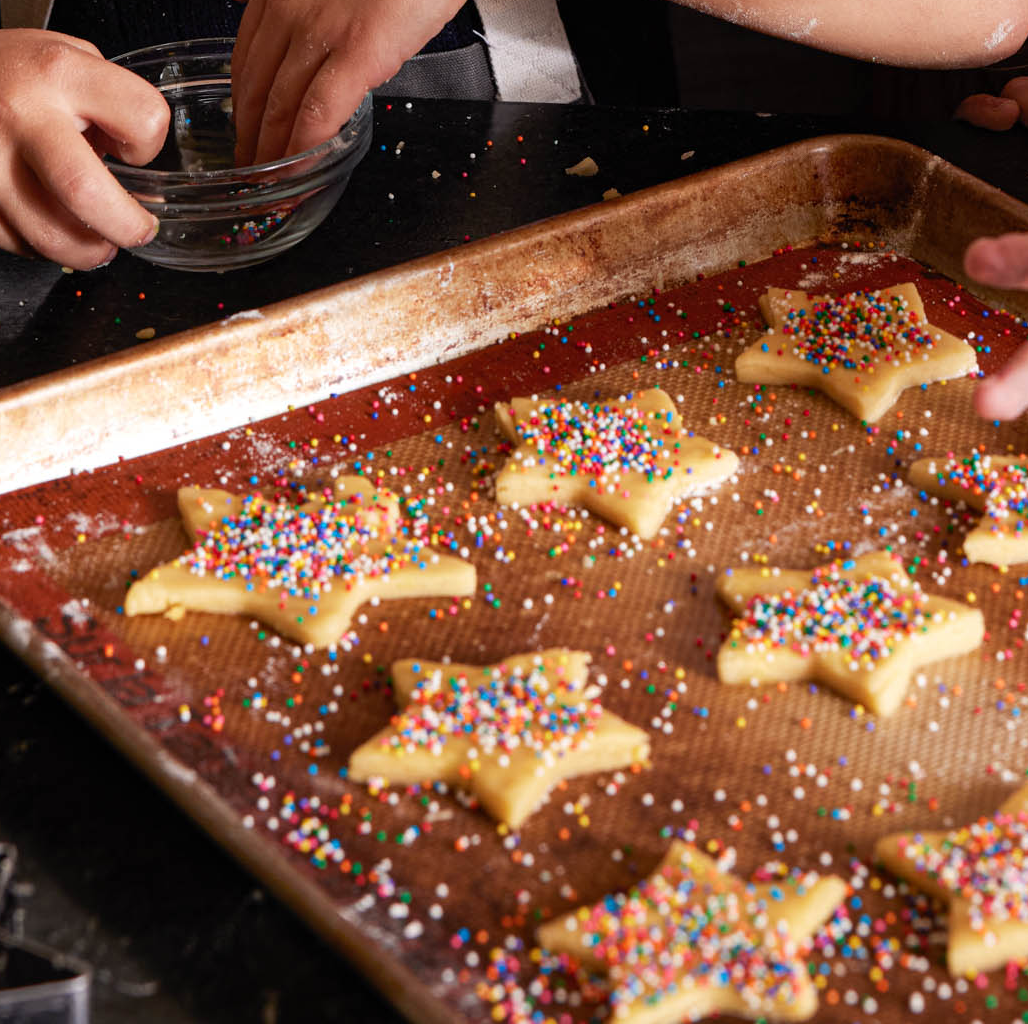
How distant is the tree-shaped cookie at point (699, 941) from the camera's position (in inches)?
37.4

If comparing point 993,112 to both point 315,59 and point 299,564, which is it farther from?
point 299,564

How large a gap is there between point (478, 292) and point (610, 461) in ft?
1.13

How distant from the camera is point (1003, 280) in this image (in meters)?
1.33

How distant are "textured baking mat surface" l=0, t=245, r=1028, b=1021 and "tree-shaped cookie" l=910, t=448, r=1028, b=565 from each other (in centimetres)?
2

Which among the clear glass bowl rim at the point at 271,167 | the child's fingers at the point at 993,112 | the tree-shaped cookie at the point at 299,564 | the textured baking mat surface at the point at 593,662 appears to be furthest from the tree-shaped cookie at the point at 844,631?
the child's fingers at the point at 993,112

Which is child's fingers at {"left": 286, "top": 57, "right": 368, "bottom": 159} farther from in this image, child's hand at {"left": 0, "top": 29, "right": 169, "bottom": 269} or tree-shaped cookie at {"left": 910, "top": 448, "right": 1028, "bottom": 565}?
tree-shaped cookie at {"left": 910, "top": 448, "right": 1028, "bottom": 565}

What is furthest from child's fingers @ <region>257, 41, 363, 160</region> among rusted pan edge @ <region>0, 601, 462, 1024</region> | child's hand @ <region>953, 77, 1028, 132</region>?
child's hand @ <region>953, 77, 1028, 132</region>

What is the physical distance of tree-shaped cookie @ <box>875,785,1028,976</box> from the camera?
100 cm

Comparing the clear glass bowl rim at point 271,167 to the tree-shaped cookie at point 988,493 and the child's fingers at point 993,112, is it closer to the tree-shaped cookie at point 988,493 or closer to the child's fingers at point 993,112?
the tree-shaped cookie at point 988,493

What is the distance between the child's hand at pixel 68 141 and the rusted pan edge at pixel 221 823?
57 centimetres

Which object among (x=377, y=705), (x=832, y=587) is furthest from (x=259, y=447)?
(x=832, y=587)

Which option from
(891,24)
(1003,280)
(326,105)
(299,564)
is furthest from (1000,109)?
(299,564)

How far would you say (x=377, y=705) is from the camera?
4.06 ft

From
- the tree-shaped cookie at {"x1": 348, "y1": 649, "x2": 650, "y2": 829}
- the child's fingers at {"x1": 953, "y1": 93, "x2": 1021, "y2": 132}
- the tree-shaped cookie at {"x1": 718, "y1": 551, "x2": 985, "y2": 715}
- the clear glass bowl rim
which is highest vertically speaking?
the clear glass bowl rim
